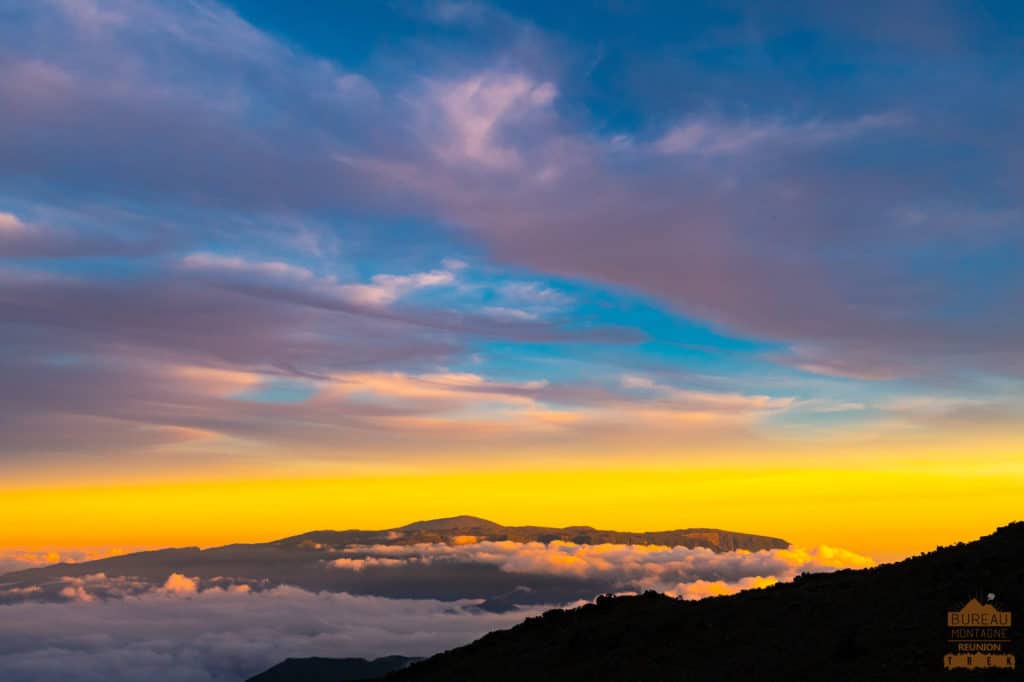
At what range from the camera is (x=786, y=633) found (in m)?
38.7

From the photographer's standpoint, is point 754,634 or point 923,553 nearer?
Answer: point 754,634

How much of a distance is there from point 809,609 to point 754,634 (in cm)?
364

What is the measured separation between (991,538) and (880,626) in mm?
17273

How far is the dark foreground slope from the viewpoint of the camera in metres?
33.3

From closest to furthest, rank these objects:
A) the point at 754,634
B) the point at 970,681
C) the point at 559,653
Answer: the point at 970,681, the point at 754,634, the point at 559,653

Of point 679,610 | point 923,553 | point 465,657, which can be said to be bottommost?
point 465,657

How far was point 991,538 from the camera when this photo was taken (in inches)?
1900

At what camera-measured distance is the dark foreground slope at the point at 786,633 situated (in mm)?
33312

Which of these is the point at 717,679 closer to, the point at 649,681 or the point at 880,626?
the point at 649,681


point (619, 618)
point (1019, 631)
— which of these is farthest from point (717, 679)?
point (619, 618)

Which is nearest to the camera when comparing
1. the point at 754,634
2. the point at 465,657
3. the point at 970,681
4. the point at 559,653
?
the point at 970,681

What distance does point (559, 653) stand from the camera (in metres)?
46.4

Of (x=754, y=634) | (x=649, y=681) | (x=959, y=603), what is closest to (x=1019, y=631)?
(x=959, y=603)

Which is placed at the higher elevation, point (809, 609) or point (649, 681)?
point (809, 609)
